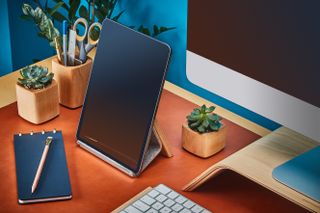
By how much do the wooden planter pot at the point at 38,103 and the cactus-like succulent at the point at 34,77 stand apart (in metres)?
0.01

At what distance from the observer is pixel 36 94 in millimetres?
1548

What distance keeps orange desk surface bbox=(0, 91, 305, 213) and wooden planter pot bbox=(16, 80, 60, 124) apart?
0.02 m

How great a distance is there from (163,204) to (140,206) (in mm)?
44

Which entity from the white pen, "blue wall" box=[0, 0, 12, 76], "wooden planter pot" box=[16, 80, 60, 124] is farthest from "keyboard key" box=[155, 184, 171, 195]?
"blue wall" box=[0, 0, 12, 76]

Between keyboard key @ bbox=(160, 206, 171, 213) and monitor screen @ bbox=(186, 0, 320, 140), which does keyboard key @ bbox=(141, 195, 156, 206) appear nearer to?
keyboard key @ bbox=(160, 206, 171, 213)

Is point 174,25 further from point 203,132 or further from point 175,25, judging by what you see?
point 203,132

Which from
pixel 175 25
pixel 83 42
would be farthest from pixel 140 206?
pixel 175 25

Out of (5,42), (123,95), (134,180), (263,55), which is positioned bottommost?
(5,42)

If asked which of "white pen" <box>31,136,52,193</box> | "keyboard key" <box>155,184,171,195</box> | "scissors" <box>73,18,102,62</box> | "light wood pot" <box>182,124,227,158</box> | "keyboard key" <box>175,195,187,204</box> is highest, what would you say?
"scissors" <box>73,18,102,62</box>

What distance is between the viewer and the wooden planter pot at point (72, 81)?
5.26 ft

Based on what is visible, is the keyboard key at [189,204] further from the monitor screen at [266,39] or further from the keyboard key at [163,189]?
the monitor screen at [266,39]

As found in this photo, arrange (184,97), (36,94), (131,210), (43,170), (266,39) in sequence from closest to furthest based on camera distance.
Answer: (266,39)
(131,210)
(43,170)
(36,94)
(184,97)

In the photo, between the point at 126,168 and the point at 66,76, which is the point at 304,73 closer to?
the point at 126,168

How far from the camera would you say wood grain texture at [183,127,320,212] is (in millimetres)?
1269
